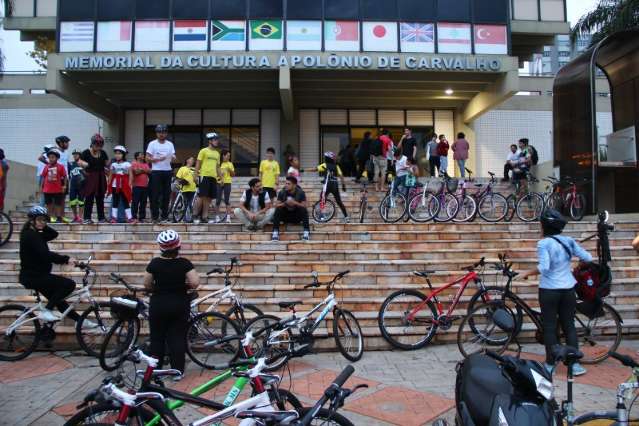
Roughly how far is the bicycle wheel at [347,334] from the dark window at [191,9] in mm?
13982

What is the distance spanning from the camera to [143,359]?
2.98 meters

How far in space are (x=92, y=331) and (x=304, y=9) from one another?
13883mm

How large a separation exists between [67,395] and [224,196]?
6.93 metres

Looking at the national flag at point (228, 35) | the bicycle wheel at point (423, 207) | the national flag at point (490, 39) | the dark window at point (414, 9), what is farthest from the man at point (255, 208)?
the national flag at point (490, 39)

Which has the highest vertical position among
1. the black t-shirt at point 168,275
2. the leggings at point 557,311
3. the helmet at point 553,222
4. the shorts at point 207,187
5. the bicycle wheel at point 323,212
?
the shorts at point 207,187

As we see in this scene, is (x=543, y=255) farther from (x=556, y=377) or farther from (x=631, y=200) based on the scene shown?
Answer: (x=631, y=200)

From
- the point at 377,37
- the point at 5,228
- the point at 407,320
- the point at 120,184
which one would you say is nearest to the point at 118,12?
the point at 377,37

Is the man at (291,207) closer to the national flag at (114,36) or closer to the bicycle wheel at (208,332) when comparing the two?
the bicycle wheel at (208,332)

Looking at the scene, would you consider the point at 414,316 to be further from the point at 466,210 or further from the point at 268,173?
the point at 268,173

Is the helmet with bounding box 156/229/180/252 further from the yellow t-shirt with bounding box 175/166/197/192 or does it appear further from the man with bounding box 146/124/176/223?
the yellow t-shirt with bounding box 175/166/197/192

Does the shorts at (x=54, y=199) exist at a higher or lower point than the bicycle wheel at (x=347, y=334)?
higher

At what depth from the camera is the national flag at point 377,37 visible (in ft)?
56.2

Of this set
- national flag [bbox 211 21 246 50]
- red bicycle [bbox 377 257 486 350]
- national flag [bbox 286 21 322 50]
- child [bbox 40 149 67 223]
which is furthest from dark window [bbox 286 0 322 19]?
red bicycle [bbox 377 257 486 350]

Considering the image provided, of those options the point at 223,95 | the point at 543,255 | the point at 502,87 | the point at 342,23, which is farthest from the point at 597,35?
the point at 543,255
